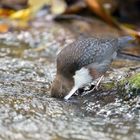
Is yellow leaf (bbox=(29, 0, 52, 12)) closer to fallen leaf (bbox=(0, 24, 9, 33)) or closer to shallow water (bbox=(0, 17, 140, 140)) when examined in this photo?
fallen leaf (bbox=(0, 24, 9, 33))

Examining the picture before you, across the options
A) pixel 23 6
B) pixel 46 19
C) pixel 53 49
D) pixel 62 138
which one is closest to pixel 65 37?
pixel 53 49

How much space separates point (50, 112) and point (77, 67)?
605mm

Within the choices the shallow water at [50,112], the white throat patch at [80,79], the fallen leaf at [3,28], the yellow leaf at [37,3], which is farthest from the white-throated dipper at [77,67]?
the yellow leaf at [37,3]

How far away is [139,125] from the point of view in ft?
11.1

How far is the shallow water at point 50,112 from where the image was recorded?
327cm

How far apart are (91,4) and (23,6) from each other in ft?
4.56

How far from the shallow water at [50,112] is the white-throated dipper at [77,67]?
105mm

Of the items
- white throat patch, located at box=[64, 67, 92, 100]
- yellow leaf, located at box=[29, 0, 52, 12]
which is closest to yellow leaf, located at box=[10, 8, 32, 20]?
yellow leaf, located at box=[29, 0, 52, 12]

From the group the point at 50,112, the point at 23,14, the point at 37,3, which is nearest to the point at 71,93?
the point at 50,112

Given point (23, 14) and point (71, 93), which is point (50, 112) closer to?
point (71, 93)

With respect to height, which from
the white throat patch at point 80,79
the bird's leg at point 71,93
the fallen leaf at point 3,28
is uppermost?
the white throat patch at point 80,79

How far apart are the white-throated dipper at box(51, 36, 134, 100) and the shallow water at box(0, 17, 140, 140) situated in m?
0.11

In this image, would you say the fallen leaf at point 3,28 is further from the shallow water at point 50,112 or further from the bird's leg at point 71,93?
the bird's leg at point 71,93

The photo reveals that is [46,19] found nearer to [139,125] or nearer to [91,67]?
[91,67]
